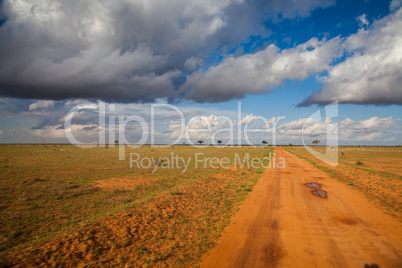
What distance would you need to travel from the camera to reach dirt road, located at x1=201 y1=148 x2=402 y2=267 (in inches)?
246

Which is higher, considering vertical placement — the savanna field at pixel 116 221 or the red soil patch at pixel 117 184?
the savanna field at pixel 116 221

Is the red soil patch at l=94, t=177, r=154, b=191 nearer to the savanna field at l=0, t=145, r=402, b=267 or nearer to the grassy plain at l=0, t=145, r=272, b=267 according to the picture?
the savanna field at l=0, t=145, r=402, b=267

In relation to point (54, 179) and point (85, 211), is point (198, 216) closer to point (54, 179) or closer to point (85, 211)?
point (85, 211)

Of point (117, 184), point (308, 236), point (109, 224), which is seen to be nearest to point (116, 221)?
point (109, 224)

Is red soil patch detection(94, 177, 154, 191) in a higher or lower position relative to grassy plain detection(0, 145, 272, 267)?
lower

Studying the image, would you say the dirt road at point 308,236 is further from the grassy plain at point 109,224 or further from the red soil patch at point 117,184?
the red soil patch at point 117,184

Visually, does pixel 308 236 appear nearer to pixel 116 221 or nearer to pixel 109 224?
pixel 116 221

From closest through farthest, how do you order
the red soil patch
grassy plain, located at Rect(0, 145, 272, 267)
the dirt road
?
the dirt road → grassy plain, located at Rect(0, 145, 272, 267) → the red soil patch

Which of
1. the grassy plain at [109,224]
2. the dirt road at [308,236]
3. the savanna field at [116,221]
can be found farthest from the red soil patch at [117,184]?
the dirt road at [308,236]

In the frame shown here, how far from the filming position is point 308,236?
779cm

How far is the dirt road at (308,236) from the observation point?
626 centimetres

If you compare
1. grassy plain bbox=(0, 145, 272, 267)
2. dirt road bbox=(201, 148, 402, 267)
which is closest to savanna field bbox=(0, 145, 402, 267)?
grassy plain bbox=(0, 145, 272, 267)

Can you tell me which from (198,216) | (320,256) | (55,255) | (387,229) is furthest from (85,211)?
(387,229)

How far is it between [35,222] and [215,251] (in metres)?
9.18
